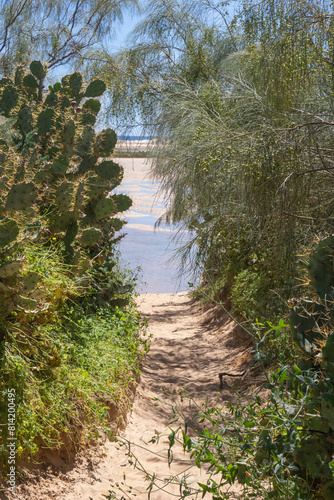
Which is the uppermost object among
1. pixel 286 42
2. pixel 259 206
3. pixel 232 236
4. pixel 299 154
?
pixel 286 42

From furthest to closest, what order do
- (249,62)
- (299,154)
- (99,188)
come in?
(249,62) < (99,188) < (299,154)

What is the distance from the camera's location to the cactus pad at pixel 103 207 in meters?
5.08

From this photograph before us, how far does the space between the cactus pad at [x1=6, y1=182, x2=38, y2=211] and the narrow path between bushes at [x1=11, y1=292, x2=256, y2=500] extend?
1532 millimetres

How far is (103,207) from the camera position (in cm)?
509

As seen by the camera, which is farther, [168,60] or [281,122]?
[168,60]

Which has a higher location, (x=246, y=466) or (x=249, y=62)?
(x=249, y=62)

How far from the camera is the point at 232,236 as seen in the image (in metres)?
5.57

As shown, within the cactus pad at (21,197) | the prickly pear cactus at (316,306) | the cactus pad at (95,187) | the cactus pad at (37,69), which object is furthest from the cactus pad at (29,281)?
the cactus pad at (37,69)

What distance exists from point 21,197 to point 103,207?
186 cm

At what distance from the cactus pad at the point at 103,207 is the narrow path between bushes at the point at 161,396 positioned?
73.0 inches

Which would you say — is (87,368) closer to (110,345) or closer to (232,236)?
(110,345)

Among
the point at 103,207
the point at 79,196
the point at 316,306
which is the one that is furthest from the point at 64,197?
the point at 316,306

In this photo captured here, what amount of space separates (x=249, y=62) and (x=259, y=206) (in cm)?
319

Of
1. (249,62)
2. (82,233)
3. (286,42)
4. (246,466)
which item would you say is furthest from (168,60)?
(246,466)
